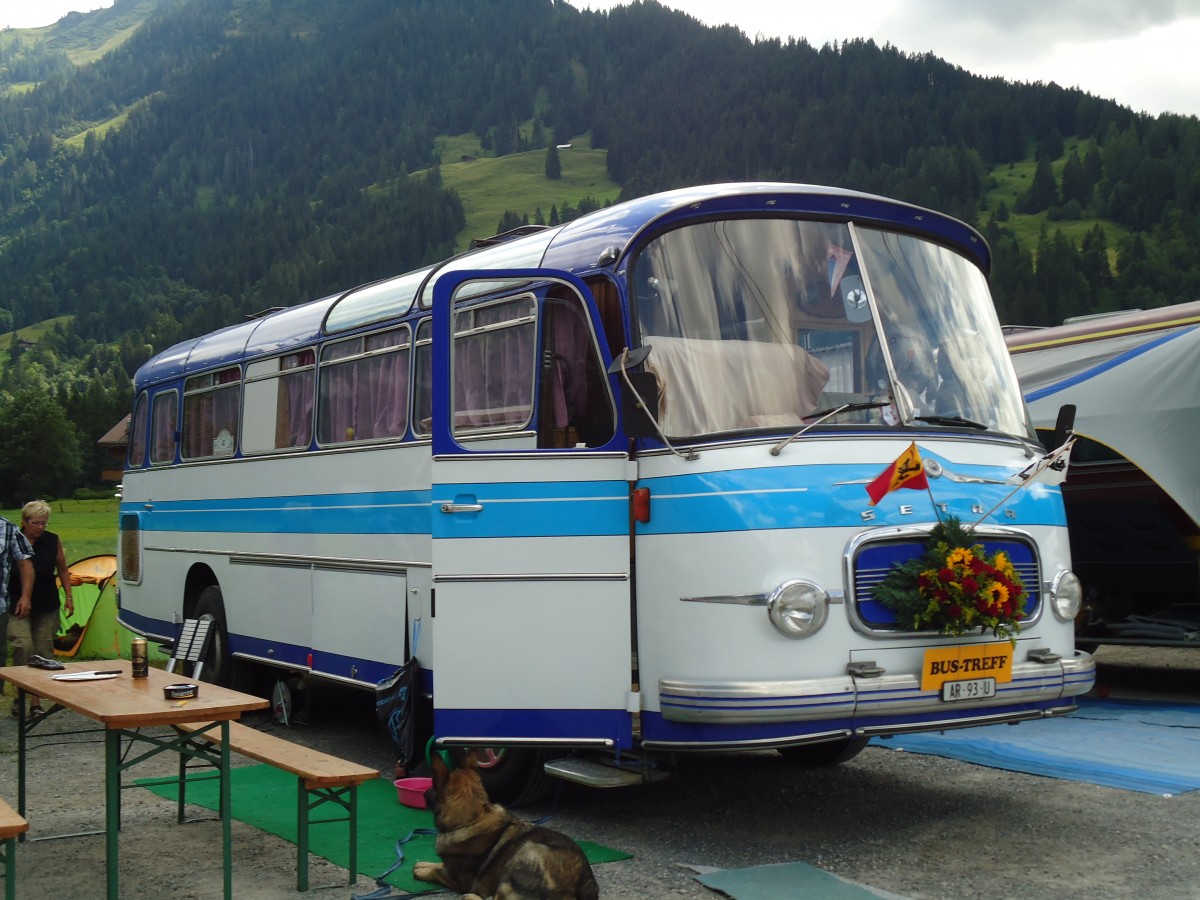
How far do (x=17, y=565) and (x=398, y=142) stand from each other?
641 ft

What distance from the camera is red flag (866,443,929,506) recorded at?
21.2 feet

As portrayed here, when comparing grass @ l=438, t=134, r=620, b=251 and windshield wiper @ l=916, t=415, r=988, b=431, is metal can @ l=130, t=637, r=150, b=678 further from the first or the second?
grass @ l=438, t=134, r=620, b=251

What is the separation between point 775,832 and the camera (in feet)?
23.5

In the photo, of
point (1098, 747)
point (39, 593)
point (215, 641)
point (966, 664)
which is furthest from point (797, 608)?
point (39, 593)

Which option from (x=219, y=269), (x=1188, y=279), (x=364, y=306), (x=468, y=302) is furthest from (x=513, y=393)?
(x=219, y=269)

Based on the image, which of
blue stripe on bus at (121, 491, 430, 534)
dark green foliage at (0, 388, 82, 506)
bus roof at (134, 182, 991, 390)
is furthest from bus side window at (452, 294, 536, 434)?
dark green foliage at (0, 388, 82, 506)

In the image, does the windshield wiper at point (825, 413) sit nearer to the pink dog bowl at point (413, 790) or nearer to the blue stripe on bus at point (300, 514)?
the blue stripe on bus at point (300, 514)

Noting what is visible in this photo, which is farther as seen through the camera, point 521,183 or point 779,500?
point 521,183

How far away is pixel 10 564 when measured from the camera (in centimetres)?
1167

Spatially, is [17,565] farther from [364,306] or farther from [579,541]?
[579,541]

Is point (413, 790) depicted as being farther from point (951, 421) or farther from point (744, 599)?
point (951, 421)

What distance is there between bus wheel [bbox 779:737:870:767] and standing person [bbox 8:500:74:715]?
23.4 feet

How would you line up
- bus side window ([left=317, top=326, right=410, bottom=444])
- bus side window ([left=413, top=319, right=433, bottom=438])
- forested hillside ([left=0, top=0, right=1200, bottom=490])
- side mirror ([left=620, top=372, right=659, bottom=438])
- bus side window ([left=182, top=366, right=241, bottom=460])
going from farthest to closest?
forested hillside ([left=0, top=0, right=1200, bottom=490]) → bus side window ([left=182, top=366, right=241, bottom=460]) → bus side window ([left=317, top=326, right=410, bottom=444]) → bus side window ([left=413, top=319, right=433, bottom=438]) → side mirror ([left=620, top=372, right=659, bottom=438])

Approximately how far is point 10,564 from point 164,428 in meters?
2.22
